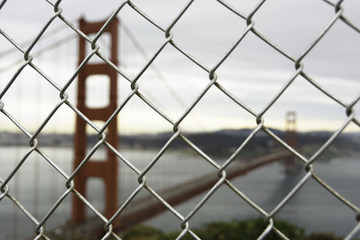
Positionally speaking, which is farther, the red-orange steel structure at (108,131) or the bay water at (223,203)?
the bay water at (223,203)

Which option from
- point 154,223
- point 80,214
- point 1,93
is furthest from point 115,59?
point 154,223

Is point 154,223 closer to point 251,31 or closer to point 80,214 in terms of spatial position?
point 80,214

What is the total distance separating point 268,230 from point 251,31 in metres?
0.27

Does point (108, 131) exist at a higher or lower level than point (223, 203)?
lower

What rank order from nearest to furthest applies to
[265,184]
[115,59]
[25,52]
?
[25,52] → [115,59] → [265,184]

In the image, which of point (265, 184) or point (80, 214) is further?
point (265, 184)

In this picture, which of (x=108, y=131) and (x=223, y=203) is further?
(x=223, y=203)

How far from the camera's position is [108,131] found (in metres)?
7.85

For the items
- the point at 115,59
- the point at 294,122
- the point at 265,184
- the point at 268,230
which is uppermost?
the point at 294,122

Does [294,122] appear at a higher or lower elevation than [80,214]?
higher

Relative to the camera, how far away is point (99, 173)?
8.40 m

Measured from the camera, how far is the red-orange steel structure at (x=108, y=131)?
26.2ft

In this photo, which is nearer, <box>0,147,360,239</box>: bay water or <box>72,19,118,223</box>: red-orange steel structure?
<box>72,19,118,223</box>: red-orange steel structure

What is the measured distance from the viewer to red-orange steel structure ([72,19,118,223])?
800 centimetres
